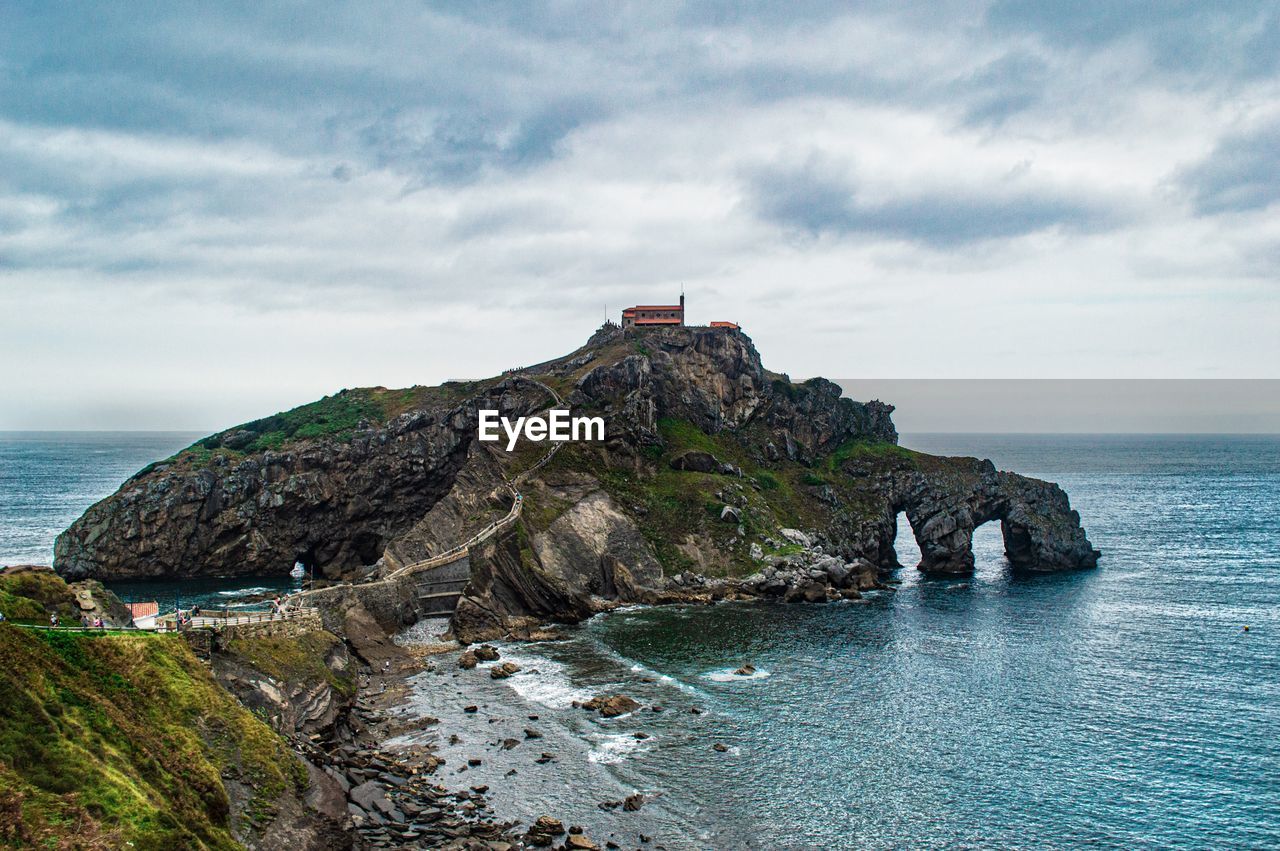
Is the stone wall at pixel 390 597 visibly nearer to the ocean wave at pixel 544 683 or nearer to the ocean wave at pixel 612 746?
the ocean wave at pixel 544 683

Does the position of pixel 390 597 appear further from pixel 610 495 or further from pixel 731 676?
pixel 610 495

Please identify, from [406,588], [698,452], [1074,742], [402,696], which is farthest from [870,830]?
[698,452]

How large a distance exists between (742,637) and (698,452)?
48782 millimetres

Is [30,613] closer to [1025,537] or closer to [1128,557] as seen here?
[1025,537]

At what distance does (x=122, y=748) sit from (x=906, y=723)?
178ft

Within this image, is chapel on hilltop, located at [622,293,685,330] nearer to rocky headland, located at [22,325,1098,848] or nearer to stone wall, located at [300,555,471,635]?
rocky headland, located at [22,325,1098,848]

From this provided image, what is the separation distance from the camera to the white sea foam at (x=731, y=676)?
77625 millimetres

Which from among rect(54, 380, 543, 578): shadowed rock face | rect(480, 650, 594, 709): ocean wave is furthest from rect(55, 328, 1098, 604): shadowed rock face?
rect(480, 650, 594, 709): ocean wave

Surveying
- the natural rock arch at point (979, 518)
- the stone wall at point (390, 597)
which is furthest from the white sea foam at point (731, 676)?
the natural rock arch at point (979, 518)

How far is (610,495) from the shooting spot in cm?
12494

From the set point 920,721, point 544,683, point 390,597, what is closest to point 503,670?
point 544,683

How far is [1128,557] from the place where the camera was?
5551 inches

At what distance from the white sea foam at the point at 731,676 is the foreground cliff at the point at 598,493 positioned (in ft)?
94.0

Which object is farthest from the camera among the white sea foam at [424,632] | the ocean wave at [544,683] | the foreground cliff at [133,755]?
the white sea foam at [424,632]
